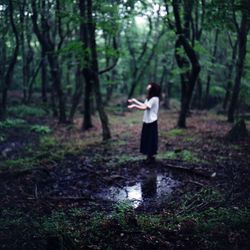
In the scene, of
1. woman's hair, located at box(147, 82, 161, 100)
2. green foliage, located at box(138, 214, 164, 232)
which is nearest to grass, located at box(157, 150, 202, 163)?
woman's hair, located at box(147, 82, 161, 100)

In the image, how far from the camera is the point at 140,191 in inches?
366

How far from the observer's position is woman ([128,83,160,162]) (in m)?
10.8

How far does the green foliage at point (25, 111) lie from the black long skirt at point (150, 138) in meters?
13.7

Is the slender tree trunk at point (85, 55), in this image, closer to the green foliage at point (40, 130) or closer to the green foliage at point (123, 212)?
the green foliage at point (40, 130)

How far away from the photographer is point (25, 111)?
2411 cm

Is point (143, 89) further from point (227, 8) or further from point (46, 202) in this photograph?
point (46, 202)

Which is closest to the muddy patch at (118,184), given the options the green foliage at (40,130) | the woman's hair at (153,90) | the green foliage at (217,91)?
the woman's hair at (153,90)

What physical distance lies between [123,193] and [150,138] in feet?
8.08

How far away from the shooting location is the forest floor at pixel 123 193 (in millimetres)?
6418

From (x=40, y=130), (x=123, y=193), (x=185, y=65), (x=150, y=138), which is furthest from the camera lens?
(x=185, y=65)

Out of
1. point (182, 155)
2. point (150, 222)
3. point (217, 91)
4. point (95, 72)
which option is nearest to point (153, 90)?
point (182, 155)

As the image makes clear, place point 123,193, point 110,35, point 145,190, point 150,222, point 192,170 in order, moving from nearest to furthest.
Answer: point 150,222
point 123,193
point 145,190
point 192,170
point 110,35

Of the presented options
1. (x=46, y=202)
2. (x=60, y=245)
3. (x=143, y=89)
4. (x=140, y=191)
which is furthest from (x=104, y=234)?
(x=143, y=89)

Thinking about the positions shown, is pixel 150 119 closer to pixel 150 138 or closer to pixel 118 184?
pixel 150 138
